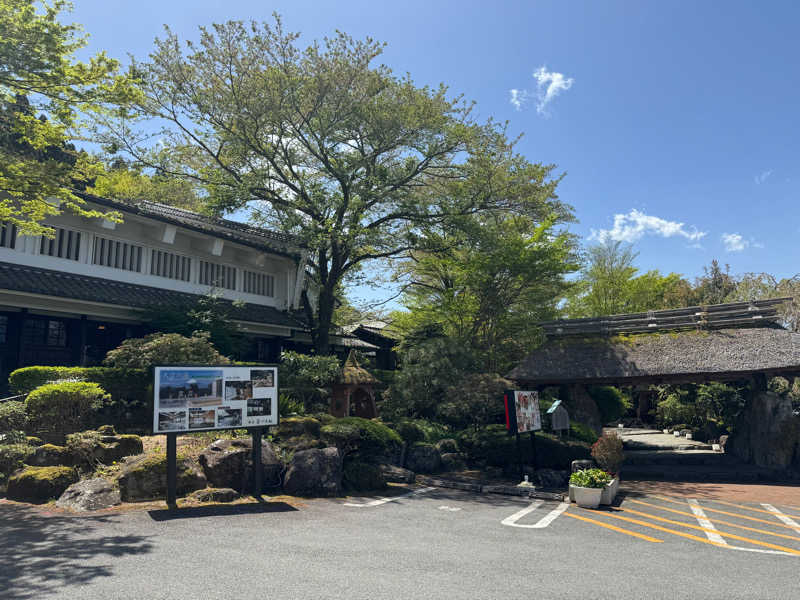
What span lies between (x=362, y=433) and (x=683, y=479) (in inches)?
462

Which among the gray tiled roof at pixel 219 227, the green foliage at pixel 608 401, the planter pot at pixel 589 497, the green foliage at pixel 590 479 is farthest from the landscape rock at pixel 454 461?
the green foliage at pixel 608 401

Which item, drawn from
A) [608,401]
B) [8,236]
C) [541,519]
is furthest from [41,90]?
[608,401]

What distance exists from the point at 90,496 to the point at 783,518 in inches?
581

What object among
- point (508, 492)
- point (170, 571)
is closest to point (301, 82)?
point (508, 492)

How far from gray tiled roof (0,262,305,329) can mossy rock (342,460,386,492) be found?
9500 millimetres

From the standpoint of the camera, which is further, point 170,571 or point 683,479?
point 683,479

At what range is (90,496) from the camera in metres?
9.54

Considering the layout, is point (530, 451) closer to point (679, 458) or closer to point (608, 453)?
point (608, 453)

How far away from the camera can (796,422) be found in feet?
61.1

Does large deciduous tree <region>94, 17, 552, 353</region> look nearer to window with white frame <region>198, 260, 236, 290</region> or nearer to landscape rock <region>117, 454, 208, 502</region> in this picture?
window with white frame <region>198, 260, 236, 290</region>

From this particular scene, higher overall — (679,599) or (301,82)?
(301,82)

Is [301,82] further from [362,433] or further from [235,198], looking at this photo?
[362,433]

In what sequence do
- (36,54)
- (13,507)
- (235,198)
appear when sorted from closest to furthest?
(13,507), (36,54), (235,198)

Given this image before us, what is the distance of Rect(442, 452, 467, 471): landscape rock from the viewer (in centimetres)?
1711
